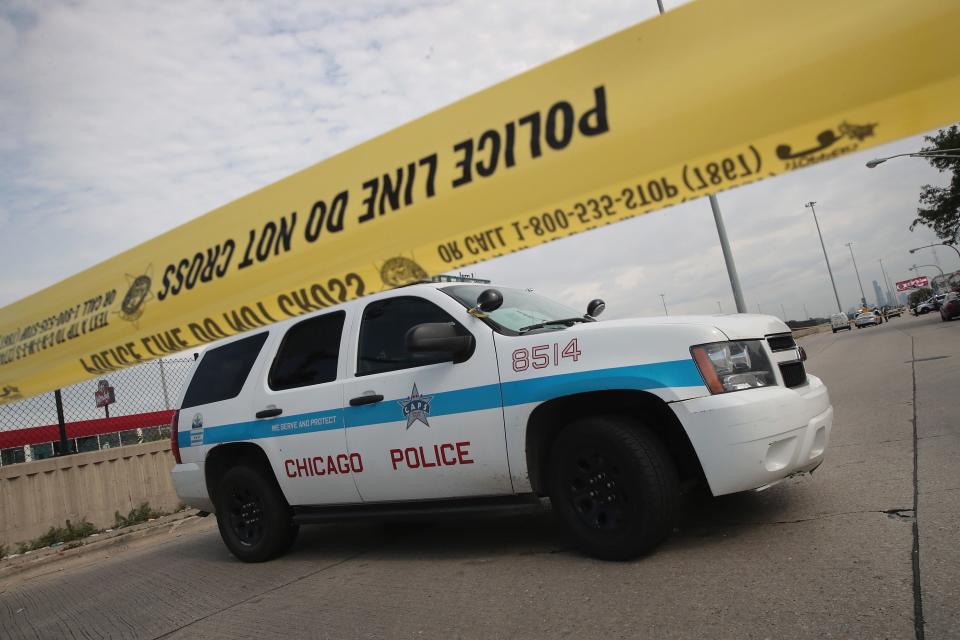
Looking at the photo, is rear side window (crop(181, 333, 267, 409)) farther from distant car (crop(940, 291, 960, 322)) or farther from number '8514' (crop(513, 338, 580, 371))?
distant car (crop(940, 291, 960, 322))

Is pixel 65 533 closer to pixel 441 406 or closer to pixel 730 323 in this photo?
pixel 441 406

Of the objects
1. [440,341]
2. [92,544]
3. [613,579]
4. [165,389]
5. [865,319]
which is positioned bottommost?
[865,319]

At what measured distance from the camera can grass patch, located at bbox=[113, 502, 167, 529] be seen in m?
8.55

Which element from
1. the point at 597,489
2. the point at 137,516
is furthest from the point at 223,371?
the point at 137,516

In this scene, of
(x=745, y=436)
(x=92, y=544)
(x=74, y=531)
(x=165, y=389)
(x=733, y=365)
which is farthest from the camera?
(x=165, y=389)

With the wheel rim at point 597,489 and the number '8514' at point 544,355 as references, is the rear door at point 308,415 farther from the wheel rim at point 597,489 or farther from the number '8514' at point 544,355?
the wheel rim at point 597,489

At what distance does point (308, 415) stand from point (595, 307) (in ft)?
8.46

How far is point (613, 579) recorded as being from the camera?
3555mm

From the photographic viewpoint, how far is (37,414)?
7.97m

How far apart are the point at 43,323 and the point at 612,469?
3974 mm

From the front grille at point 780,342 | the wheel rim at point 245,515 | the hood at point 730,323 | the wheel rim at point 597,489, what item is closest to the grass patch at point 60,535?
the wheel rim at point 245,515

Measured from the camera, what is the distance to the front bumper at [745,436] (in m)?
3.46

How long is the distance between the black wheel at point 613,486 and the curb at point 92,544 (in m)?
5.30

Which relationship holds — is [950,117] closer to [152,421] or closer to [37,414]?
[37,414]
